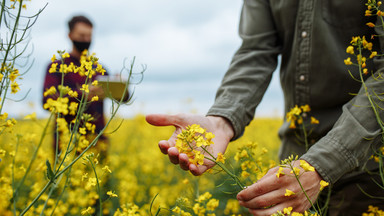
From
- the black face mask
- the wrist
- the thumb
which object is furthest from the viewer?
the black face mask

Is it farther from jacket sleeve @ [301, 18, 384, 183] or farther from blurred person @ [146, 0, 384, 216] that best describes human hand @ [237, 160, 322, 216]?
jacket sleeve @ [301, 18, 384, 183]

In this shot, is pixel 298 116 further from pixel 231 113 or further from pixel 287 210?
pixel 287 210

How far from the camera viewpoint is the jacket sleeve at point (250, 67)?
1.67 meters

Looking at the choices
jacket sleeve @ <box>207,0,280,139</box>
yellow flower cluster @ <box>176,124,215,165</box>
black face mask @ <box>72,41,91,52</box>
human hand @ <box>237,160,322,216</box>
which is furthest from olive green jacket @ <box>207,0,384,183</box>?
black face mask @ <box>72,41,91,52</box>

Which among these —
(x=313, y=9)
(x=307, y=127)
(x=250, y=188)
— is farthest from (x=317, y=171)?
(x=313, y=9)

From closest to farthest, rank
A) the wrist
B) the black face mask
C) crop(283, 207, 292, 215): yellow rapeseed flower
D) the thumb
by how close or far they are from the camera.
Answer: crop(283, 207, 292, 215): yellow rapeseed flower
the thumb
the wrist
the black face mask

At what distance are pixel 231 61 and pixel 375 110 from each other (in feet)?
2.69

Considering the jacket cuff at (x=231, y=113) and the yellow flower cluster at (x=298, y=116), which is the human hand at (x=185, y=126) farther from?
the yellow flower cluster at (x=298, y=116)

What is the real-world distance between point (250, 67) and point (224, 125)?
1.18ft

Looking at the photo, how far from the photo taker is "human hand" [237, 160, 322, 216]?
115 centimetres

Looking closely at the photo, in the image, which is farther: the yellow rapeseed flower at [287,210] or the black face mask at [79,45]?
the black face mask at [79,45]

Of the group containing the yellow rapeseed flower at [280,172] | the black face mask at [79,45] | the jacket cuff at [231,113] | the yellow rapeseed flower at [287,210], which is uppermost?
the yellow rapeseed flower at [280,172]

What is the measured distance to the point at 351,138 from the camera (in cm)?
129

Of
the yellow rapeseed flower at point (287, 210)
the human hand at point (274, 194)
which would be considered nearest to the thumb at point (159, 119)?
the human hand at point (274, 194)
